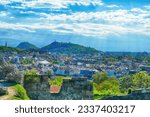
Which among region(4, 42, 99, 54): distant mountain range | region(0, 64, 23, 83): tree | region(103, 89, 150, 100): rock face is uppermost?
region(4, 42, 99, 54): distant mountain range

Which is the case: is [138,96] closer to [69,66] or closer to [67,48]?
[69,66]

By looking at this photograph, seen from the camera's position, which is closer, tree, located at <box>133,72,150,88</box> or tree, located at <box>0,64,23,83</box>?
tree, located at <box>0,64,23,83</box>

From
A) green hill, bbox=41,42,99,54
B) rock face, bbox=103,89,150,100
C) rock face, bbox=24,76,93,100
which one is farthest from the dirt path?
green hill, bbox=41,42,99,54

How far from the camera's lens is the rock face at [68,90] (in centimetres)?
1114

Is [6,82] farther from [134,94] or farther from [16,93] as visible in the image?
[134,94]

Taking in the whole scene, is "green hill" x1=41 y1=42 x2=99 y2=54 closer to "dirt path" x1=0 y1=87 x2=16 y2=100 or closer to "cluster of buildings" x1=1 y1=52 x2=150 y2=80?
"cluster of buildings" x1=1 y1=52 x2=150 y2=80

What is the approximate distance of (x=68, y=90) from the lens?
11.1 m

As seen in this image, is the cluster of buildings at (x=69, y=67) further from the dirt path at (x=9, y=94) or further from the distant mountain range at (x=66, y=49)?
the dirt path at (x=9, y=94)

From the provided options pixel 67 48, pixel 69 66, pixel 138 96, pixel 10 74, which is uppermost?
pixel 67 48

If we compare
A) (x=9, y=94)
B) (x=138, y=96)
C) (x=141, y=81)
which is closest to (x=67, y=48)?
(x=141, y=81)

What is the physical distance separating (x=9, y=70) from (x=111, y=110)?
5021 mm

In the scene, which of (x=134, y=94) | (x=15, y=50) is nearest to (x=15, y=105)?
(x=134, y=94)

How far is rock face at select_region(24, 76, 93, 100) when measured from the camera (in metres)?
11.1

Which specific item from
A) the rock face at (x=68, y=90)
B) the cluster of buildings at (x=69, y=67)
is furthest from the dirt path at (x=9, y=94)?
the cluster of buildings at (x=69, y=67)
